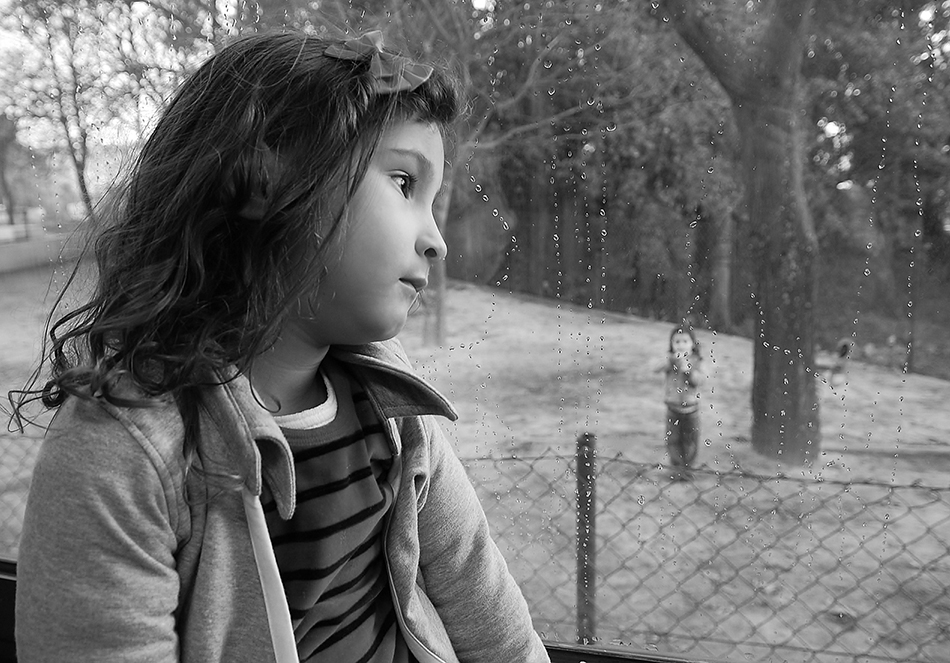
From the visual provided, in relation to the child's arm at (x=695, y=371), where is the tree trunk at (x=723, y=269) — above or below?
above

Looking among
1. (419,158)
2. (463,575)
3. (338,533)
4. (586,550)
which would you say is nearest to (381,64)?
(419,158)

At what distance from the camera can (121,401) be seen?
54cm

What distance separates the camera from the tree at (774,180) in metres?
0.98

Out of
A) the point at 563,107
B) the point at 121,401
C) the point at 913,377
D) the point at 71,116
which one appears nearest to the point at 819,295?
the point at 913,377

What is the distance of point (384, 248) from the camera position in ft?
2.00

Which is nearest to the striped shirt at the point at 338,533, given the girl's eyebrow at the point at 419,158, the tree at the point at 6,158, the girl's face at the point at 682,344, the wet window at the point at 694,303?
the girl's eyebrow at the point at 419,158

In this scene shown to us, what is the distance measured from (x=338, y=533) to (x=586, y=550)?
0.59 metres

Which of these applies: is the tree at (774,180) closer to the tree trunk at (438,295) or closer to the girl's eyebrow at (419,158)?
the tree trunk at (438,295)

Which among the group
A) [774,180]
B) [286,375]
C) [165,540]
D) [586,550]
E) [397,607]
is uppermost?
[774,180]

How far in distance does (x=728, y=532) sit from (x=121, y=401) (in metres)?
0.85

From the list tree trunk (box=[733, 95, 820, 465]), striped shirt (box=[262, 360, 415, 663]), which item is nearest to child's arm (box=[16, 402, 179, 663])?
striped shirt (box=[262, 360, 415, 663])

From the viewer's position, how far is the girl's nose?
0.63 meters

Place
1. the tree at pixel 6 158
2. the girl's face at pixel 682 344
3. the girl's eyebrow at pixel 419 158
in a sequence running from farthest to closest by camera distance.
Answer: the tree at pixel 6 158 < the girl's face at pixel 682 344 < the girl's eyebrow at pixel 419 158

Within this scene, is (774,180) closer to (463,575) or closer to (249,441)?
(463,575)
